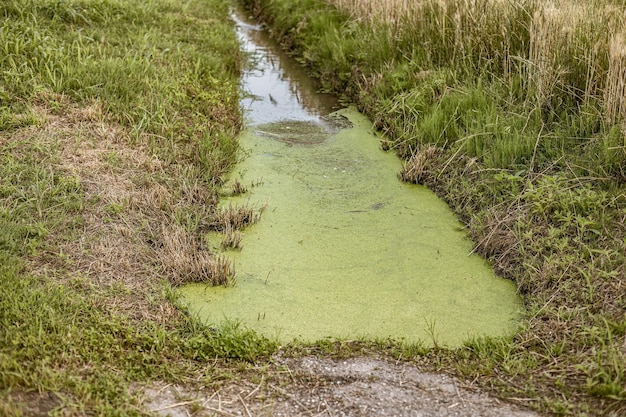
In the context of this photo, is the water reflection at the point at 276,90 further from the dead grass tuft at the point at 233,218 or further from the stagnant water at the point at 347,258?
the dead grass tuft at the point at 233,218

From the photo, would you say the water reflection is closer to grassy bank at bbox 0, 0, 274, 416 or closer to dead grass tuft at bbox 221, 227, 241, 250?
grassy bank at bbox 0, 0, 274, 416

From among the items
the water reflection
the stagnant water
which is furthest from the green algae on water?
the water reflection

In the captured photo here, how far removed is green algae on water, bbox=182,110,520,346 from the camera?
3.92 metres

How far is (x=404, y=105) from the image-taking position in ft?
21.3

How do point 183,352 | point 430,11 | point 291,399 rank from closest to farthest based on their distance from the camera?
A: point 291,399 → point 183,352 → point 430,11

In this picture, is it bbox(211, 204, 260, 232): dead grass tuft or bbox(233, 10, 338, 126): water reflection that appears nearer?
bbox(211, 204, 260, 232): dead grass tuft

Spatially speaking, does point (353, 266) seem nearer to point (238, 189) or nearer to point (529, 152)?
point (238, 189)

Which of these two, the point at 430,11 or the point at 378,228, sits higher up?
the point at 430,11

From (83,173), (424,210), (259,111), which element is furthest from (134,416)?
(259,111)

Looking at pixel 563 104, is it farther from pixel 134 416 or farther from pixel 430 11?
pixel 134 416

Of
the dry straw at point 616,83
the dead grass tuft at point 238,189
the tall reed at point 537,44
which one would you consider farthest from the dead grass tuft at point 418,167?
the dry straw at point 616,83

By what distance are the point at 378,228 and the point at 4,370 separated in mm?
2740

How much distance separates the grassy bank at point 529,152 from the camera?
3.51m

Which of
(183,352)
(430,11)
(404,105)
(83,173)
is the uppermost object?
(430,11)
